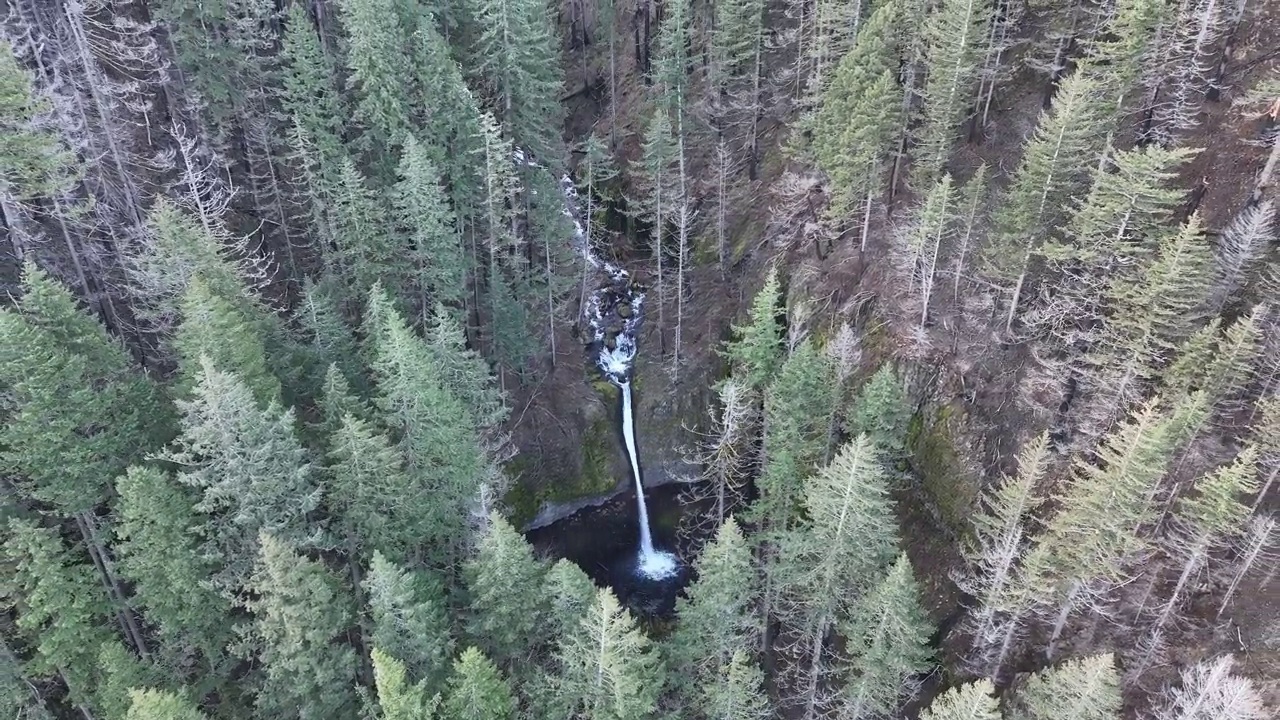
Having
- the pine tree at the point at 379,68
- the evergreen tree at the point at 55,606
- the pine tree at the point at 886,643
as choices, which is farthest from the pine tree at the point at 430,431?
the pine tree at the point at 886,643

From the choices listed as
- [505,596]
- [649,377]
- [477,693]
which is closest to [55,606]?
[477,693]

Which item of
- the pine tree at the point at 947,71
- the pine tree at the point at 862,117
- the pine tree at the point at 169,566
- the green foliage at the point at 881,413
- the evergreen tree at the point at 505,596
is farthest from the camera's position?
the pine tree at the point at 862,117

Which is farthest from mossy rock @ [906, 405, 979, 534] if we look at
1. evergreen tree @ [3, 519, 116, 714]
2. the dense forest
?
evergreen tree @ [3, 519, 116, 714]

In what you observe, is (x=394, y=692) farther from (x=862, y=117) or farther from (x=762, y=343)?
(x=862, y=117)

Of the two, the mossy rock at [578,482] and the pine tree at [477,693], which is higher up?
the pine tree at [477,693]

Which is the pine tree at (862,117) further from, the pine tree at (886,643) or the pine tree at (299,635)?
the pine tree at (299,635)

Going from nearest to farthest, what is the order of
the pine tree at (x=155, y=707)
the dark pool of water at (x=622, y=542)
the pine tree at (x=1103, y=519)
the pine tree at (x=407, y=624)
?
the pine tree at (x=155, y=707)
the pine tree at (x=407, y=624)
the pine tree at (x=1103, y=519)
the dark pool of water at (x=622, y=542)

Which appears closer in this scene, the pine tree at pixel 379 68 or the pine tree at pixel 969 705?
the pine tree at pixel 969 705

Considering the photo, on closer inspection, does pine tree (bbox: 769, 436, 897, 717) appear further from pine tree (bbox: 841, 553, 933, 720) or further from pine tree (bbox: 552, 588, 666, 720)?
pine tree (bbox: 552, 588, 666, 720)
